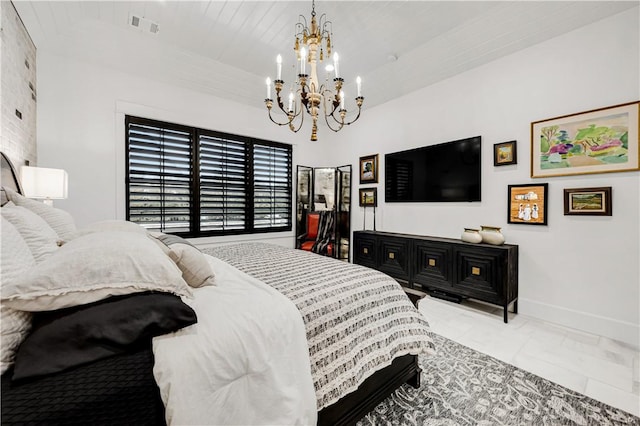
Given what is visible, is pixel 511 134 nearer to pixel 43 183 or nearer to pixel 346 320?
pixel 346 320

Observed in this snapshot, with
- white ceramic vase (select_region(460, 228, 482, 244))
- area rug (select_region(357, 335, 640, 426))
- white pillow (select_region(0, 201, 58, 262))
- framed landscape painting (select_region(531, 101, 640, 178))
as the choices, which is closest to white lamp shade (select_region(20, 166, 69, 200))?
white pillow (select_region(0, 201, 58, 262))

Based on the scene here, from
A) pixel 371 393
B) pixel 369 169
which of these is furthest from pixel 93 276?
pixel 369 169

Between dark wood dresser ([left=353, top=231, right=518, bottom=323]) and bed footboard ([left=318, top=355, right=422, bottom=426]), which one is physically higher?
dark wood dresser ([left=353, top=231, right=518, bottom=323])

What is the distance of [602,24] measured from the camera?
240 cm

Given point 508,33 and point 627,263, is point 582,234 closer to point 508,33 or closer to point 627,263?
point 627,263

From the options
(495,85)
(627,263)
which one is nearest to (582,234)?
(627,263)

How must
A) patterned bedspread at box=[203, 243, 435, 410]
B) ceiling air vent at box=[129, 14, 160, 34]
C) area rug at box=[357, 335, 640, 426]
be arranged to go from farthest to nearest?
1. ceiling air vent at box=[129, 14, 160, 34]
2. area rug at box=[357, 335, 640, 426]
3. patterned bedspread at box=[203, 243, 435, 410]

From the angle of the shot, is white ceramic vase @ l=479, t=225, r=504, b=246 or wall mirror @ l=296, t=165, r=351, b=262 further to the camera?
wall mirror @ l=296, t=165, r=351, b=262

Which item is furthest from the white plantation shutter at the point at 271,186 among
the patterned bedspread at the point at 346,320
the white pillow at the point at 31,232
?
the white pillow at the point at 31,232

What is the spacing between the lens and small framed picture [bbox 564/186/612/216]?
2373mm

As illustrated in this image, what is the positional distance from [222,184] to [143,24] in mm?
2047

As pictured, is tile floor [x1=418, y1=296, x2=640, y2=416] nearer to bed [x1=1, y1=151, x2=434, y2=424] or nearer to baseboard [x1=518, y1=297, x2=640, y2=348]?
baseboard [x1=518, y1=297, x2=640, y2=348]

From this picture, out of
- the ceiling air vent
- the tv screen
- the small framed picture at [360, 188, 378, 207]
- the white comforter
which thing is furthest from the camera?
the small framed picture at [360, 188, 378, 207]

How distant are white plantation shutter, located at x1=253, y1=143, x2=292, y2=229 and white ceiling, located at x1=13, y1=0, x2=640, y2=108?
4.31 ft
